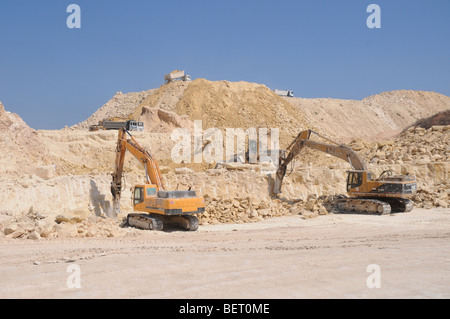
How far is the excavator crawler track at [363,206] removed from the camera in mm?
13906

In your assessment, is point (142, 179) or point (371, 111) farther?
point (371, 111)

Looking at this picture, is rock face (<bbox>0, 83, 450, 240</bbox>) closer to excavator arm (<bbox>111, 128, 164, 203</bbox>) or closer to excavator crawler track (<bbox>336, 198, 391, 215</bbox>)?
excavator crawler track (<bbox>336, 198, 391, 215</bbox>)

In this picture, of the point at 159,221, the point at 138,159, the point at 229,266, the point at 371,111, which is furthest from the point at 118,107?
the point at 229,266

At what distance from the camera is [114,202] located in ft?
46.0

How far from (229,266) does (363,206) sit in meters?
9.87

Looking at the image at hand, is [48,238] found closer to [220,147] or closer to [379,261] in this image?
[379,261]

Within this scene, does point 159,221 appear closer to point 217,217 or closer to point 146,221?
point 146,221

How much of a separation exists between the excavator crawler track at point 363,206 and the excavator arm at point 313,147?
1.21 metres

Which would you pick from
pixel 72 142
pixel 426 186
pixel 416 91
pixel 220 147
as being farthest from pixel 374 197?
pixel 416 91

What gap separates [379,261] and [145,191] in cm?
712

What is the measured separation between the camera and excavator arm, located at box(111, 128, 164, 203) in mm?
12170

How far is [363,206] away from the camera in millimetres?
14484

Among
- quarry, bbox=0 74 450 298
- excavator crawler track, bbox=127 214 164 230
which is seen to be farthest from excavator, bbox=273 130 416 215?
excavator crawler track, bbox=127 214 164 230
